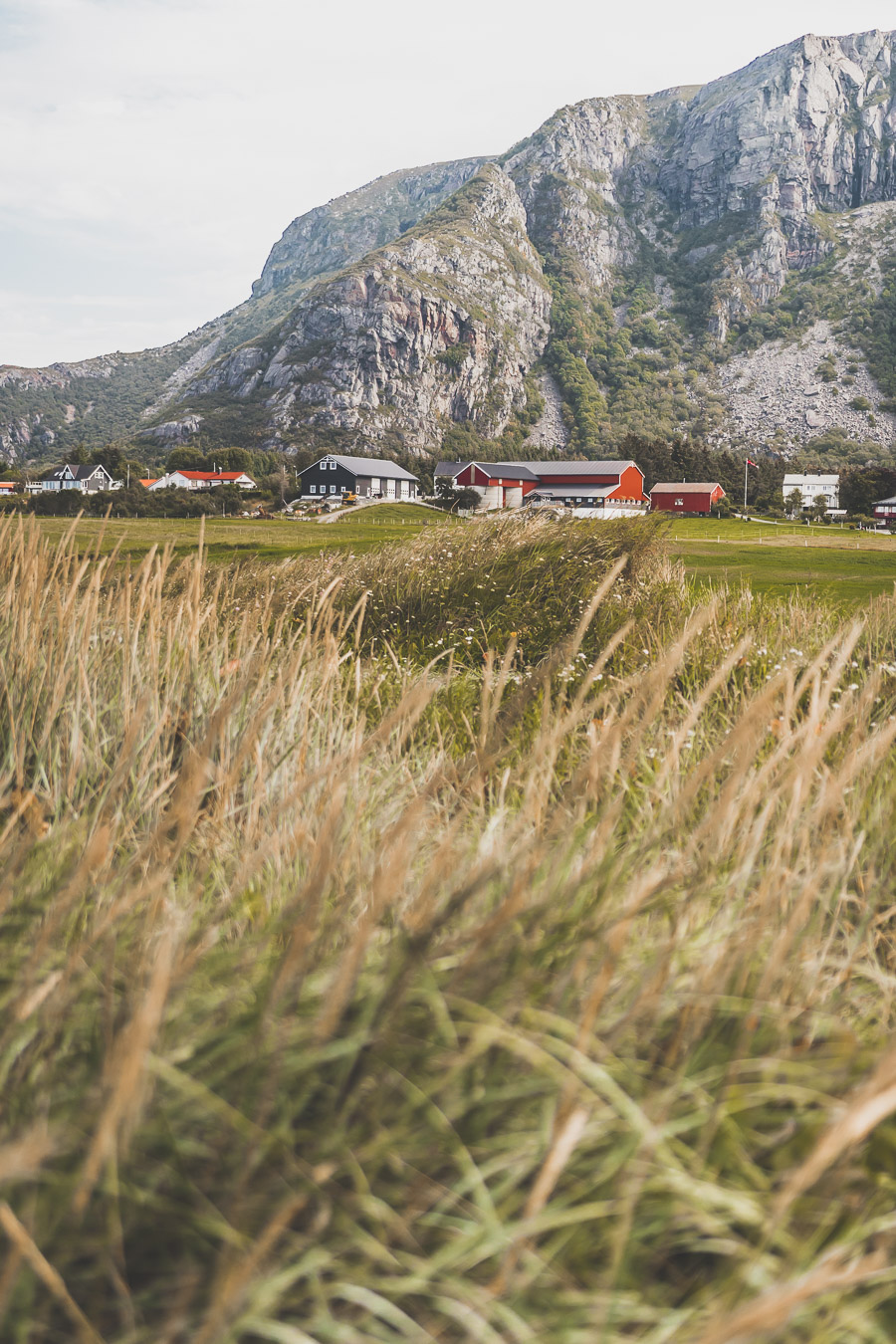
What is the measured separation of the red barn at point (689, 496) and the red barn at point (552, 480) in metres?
2.20

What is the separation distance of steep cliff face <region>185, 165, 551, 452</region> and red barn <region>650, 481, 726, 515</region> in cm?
6884

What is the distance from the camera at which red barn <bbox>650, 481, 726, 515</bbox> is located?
3450 inches

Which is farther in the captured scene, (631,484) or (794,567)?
(631,484)

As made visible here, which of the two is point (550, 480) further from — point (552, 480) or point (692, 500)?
point (692, 500)

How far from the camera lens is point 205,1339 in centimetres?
87

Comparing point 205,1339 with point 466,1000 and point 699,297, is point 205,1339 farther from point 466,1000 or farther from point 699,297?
point 699,297

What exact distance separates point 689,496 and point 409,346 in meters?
92.3

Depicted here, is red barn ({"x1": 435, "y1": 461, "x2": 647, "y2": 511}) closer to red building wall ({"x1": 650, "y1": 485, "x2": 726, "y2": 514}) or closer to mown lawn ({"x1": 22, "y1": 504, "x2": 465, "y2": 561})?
red building wall ({"x1": 650, "y1": 485, "x2": 726, "y2": 514})

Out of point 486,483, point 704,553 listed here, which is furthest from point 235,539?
point 486,483

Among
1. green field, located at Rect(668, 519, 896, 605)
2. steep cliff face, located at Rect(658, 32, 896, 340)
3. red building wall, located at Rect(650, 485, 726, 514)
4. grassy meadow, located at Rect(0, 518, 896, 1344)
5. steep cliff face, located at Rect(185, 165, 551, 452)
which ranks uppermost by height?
steep cliff face, located at Rect(658, 32, 896, 340)

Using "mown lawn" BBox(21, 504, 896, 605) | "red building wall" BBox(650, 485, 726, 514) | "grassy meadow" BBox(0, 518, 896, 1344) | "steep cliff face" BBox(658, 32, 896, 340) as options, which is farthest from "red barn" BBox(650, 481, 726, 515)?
"steep cliff face" BBox(658, 32, 896, 340)

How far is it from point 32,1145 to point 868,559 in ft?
82.6

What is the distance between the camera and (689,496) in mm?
89750

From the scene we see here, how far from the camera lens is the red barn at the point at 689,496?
87.6 m
